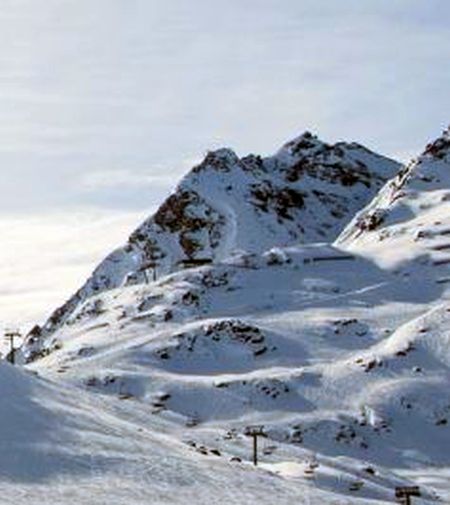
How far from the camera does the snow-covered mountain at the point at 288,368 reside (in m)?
41.1

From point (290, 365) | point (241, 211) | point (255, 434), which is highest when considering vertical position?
point (241, 211)

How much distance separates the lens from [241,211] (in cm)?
14838

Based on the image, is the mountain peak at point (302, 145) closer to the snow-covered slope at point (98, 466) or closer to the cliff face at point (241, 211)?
the cliff face at point (241, 211)

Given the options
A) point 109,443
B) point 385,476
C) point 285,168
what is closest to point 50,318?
point 285,168

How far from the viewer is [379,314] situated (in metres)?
85.4

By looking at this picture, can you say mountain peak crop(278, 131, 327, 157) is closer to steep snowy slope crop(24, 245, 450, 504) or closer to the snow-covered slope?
steep snowy slope crop(24, 245, 450, 504)

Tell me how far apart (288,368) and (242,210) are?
2948 inches

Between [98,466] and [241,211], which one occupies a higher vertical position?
[241,211]

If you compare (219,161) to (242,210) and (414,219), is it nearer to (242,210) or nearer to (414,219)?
(242,210)

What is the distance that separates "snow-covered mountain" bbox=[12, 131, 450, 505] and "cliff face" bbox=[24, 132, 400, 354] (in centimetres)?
2084

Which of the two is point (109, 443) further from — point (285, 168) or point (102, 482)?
point (285, 168)

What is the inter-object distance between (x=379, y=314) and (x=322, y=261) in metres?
18.9

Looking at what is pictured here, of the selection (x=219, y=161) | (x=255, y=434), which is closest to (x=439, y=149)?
(x=219, y=161)

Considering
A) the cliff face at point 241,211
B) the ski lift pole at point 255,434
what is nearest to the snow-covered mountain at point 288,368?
the ski lift pole at point 255,434
